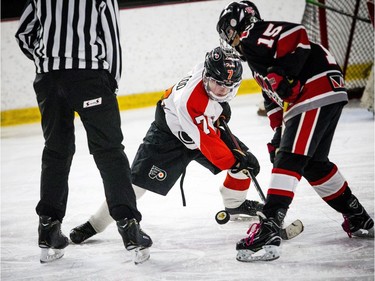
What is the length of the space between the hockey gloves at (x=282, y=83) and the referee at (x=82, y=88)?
52cm

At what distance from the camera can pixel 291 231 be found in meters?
2.05

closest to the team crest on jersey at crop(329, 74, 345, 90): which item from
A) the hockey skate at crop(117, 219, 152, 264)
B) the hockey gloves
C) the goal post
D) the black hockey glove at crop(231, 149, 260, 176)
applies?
the hockey gloves

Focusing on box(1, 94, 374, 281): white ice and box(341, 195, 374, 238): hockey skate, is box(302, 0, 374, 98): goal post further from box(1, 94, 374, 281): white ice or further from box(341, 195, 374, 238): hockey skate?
box(341, 195, 374, 238): hockey skate

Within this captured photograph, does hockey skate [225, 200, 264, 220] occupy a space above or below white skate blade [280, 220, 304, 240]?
below

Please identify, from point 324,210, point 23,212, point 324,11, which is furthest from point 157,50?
point 324,210

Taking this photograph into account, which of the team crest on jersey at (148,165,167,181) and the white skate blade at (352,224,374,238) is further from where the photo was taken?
the team crest on jersey at (148,165,167,181)

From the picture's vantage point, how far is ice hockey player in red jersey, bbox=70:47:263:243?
2078mm

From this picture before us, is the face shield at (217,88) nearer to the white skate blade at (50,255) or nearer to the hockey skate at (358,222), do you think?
the hockey skate at (358,222)

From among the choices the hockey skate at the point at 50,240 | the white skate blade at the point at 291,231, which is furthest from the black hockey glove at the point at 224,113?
the hockey skate at the point at 50,240

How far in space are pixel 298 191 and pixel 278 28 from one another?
107cm

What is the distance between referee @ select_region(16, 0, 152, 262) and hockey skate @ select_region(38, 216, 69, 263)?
7cm

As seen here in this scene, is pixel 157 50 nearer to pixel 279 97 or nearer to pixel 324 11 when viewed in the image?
pixel 324 11

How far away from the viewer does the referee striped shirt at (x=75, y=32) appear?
6.15 ft

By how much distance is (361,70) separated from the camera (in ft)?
17.8
